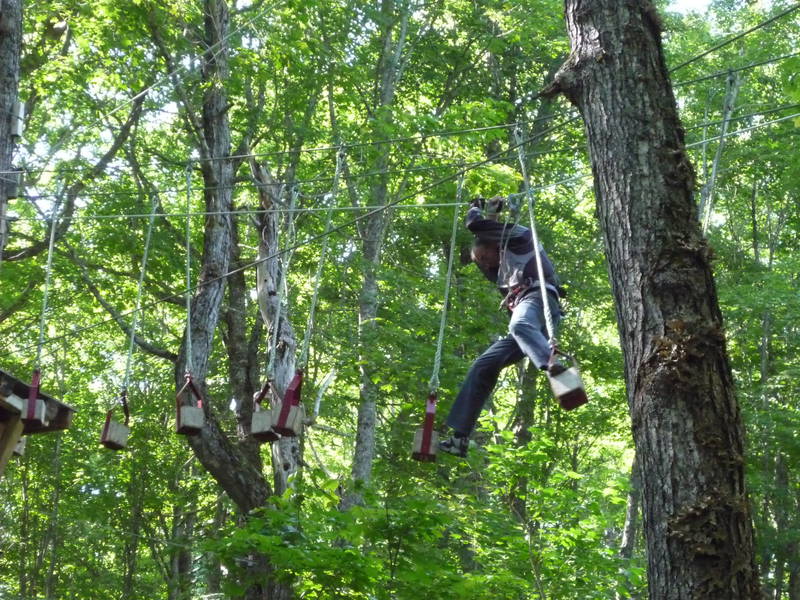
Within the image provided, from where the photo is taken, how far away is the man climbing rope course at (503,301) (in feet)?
16.1

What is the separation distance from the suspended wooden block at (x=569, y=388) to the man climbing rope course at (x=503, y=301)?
2.56 ft

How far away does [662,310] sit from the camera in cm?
381

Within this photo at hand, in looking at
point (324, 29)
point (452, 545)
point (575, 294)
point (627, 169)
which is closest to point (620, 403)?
point (575, 294)

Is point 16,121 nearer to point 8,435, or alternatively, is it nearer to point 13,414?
point 13,414

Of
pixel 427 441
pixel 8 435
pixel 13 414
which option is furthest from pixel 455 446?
pixel 8 435

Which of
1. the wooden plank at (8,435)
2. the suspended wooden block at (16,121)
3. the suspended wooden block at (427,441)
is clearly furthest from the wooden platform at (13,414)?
the suspended wooden block at (427,441)

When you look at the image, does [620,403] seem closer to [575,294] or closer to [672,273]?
[575,294]

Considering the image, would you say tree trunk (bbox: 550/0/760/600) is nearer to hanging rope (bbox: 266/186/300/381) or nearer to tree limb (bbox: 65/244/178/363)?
hanging rope (bbox: 266/186/300/381)

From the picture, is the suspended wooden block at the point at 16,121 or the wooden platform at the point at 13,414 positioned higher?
the suspended wooden block at the point at 16,121

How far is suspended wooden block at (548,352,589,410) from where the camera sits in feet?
12.8

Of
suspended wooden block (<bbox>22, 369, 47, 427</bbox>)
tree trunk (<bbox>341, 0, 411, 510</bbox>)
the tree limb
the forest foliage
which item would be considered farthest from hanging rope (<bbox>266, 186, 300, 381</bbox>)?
tree trunk (<bbox>341, 0, 411, 510</bbox>)

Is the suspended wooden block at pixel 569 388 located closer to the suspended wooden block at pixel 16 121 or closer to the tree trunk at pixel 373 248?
the suspended wooden block at pixel 16 121

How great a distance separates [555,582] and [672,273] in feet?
17.2

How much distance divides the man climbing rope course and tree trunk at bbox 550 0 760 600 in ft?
2.94
